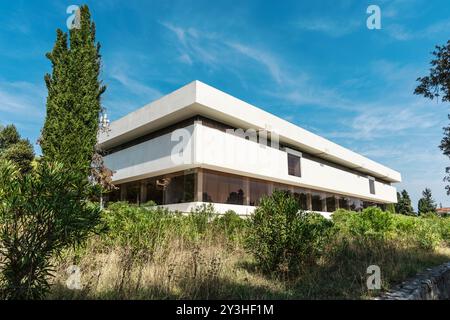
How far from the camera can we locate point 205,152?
15.9 meters

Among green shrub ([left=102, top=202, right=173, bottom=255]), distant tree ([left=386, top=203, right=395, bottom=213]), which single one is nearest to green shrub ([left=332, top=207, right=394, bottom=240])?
green shrub ([left=102, top=202, right=173, bottom=255])

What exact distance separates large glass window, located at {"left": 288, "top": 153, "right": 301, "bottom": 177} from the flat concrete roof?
107 cm

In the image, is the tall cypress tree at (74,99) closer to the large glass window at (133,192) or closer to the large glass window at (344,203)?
the large glass window at (133,192)

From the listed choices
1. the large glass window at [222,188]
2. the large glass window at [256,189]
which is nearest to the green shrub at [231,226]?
the large glass window at [222,188]

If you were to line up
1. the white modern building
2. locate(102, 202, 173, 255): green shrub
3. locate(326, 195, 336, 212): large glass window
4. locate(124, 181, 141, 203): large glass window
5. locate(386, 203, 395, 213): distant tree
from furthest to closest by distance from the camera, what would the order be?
locate(386, 203, 395, 213): distant tree
locate(326, 195, 336, 212): large glass window
locate(124, 181, 141, 203): large glass window
the white modern building
locate(102, 202, 173, 255): green shrub

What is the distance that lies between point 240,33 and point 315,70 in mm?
3184

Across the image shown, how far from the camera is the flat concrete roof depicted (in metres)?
15.7

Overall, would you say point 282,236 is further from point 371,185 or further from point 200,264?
point 371,185

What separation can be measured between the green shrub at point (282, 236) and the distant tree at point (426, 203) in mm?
64722

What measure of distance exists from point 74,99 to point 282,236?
11775 mm

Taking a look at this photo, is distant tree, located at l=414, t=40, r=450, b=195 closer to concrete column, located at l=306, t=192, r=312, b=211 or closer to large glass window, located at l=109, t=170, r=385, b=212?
large glass window, located at l=109, t=170, r=385, b=212

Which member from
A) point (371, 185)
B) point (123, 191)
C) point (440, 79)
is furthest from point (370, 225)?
point (371, 185)

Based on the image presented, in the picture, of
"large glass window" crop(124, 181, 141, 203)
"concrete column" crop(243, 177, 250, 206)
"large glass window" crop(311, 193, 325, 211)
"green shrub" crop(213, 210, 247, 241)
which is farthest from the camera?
"large glass window" crop(311, 193, 325, 211)

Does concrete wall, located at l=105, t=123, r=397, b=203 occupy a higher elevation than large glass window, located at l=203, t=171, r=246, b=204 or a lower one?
higher
